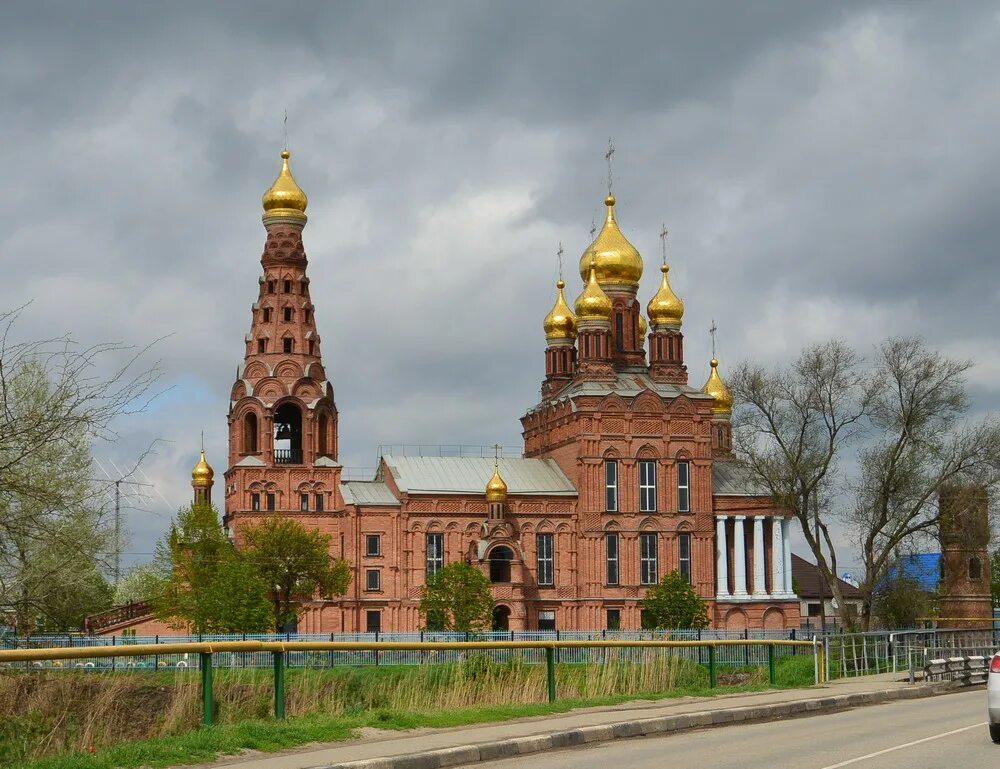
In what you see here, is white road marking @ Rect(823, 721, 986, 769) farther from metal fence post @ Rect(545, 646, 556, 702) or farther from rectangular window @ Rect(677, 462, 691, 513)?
rectangular window @ Rect(677, 462, 691, 513)

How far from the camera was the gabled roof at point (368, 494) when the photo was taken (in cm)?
6838

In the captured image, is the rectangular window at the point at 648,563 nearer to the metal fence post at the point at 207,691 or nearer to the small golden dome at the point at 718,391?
the small golden dome at the point at 718,391

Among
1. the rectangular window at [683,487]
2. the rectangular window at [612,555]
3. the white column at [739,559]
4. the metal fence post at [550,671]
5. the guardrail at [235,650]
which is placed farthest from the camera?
the white column at [739,559]

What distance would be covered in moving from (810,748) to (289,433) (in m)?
55.0

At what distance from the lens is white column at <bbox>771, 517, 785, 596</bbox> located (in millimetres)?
73125

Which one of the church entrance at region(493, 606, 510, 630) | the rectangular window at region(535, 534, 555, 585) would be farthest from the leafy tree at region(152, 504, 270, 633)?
the rectangular window at region(535, 534, 555, 585)

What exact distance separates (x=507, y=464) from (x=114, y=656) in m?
58.5

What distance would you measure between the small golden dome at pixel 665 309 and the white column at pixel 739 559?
11.9m

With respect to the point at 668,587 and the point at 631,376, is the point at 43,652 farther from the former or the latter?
the point at 631,376

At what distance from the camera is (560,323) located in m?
82.1

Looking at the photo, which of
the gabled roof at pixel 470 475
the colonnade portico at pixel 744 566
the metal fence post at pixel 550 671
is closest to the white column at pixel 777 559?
the colonnade portico at pixel 744 566

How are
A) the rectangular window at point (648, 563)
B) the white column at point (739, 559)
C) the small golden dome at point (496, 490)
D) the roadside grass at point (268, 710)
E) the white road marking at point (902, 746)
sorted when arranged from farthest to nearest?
the white column at point (739, 559), the rectangular window at point (648, 563), the small golden dome at point (496, 490), the white road marking at point (902, 746), the roadside grass at point (268, 710)

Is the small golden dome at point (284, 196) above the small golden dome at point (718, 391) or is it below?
above

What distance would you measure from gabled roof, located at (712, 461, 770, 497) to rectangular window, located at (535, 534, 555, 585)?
29.0ft
